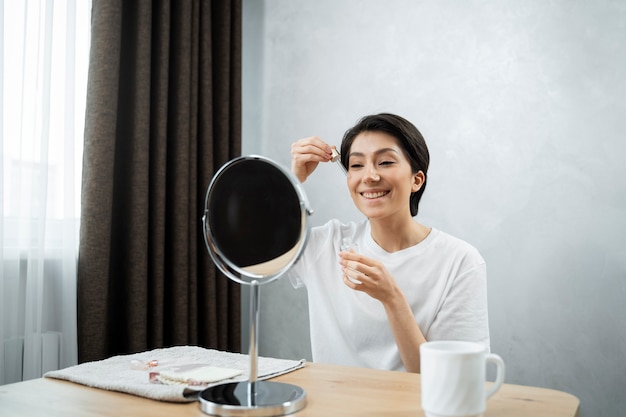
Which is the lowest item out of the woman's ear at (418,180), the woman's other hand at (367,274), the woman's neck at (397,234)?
the woman's other hand at (367,274)

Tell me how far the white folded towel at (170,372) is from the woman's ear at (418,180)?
75 centimetres

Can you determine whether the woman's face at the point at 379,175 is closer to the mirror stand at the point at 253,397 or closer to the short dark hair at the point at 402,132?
the short dark hair at the point at 402,132

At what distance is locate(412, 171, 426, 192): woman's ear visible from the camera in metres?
1.64

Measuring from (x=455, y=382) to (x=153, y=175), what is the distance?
1.73 m

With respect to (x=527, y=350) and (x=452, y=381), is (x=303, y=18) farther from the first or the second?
(x=452, y=381)

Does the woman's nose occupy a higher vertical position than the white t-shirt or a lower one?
higher

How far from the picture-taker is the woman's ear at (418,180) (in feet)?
5.38

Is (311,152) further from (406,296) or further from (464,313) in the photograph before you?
(464,313)

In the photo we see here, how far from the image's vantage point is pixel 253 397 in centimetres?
81

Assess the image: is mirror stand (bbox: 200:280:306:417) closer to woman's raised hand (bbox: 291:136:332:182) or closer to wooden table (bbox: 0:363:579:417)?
wooden table (bbox: 0:363:579:417)

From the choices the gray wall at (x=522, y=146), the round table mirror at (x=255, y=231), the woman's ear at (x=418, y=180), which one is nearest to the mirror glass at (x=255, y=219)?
the round table mirror at (x=255, y=231)

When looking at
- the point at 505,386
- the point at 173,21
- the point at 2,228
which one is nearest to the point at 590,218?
the point at 505,386

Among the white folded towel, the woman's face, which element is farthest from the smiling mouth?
the white folded towel

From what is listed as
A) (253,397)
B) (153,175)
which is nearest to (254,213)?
(253,397)
